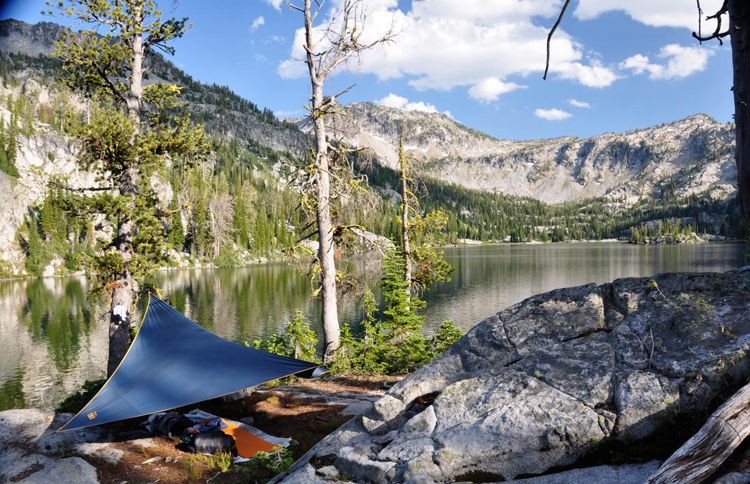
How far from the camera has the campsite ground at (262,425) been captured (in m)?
7.18

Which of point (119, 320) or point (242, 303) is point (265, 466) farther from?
point (242, 303)

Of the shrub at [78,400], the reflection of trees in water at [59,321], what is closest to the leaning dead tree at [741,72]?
the shrub at [78,400]

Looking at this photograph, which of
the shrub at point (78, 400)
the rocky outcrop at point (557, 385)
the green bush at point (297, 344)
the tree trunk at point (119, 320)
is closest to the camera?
the rocky outcrop at point (557, 385)

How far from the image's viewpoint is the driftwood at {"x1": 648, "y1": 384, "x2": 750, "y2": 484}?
9.78 ft

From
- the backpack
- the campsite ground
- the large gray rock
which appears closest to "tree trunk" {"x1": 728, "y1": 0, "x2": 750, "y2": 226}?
the campsite ground

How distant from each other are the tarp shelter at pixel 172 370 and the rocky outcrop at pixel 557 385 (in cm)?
463

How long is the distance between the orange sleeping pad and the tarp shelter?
0.69 m

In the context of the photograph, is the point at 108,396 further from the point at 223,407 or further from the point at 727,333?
the point at 727,333

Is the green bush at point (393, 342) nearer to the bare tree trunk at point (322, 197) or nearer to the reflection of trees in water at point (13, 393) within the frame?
the bare tree trunk at point (322, 197)

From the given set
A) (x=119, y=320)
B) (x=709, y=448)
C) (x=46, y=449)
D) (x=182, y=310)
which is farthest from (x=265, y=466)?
(x=182, y=310)

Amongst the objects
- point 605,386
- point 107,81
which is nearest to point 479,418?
point 605,386

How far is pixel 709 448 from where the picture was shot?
3.03 metres

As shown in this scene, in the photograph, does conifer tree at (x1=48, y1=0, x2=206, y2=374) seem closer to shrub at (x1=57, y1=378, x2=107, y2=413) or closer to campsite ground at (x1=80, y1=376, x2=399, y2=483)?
shrub at (x1=57, y1=378, x2=107, y2=413)

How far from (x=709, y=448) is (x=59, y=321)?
4529 cm
